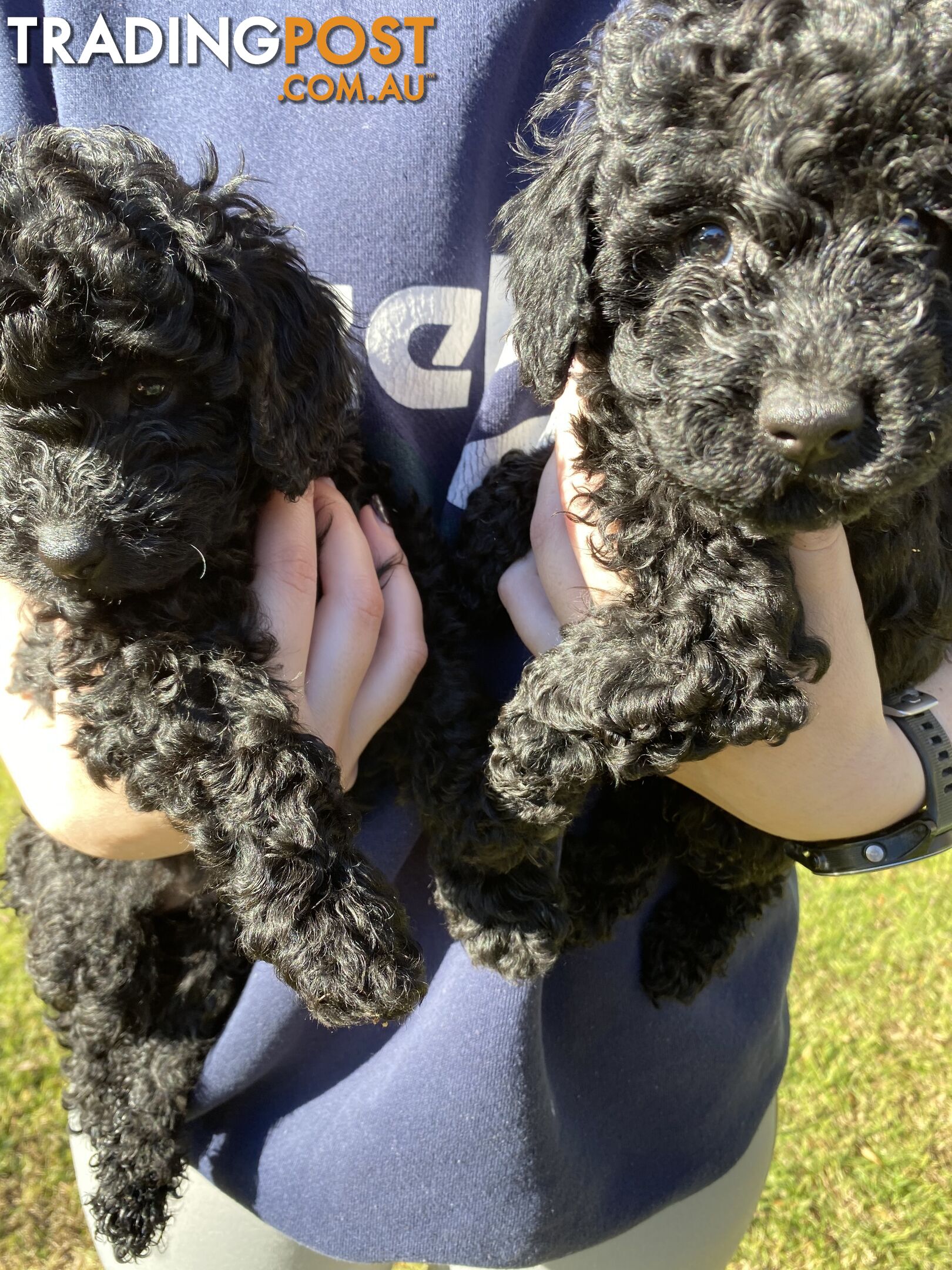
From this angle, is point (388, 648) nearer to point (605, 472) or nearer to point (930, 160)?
point (605, 472)

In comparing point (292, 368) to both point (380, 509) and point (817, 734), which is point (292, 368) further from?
point (817, 734)

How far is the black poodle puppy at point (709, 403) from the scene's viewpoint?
1479 mm

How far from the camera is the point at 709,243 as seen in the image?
164cm

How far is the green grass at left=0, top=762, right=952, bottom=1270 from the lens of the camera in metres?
3.83

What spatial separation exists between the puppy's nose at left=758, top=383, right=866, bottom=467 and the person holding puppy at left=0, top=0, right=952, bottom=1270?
0.48 m

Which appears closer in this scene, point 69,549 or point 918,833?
point 69,549

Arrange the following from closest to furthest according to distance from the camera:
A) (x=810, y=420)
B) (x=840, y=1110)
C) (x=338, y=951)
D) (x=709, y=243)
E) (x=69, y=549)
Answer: (x=810, y=420) < (x=709, y=243) < (x=69, y=549) < (x=338, y=951) < (x=840, y=1110)

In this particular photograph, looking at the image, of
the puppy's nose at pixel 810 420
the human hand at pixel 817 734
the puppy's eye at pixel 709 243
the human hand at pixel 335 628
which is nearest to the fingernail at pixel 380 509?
the human hand at pixel 335 628

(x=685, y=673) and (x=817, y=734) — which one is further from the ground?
(x=685, y=673)

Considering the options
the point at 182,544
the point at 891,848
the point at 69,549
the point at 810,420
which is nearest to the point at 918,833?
the point at 891,848

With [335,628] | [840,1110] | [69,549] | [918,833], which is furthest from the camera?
[840,1110]

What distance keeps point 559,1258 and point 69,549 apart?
1766 millimetres

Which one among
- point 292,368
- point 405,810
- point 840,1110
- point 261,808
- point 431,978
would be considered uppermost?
point 292,368

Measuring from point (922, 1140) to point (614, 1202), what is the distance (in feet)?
8.61
